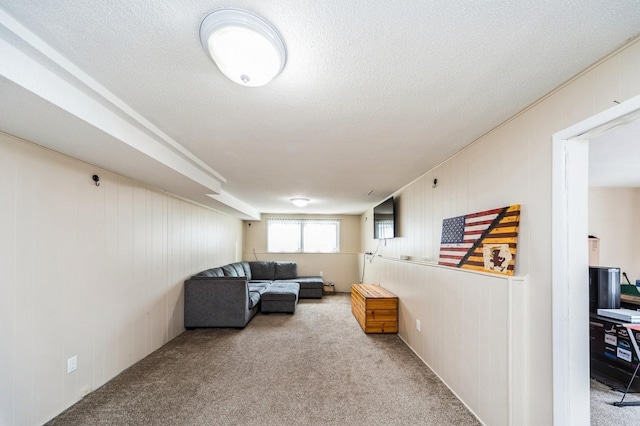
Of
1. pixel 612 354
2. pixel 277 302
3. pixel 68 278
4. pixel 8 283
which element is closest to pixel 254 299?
pixel 277 302

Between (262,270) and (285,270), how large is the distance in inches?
23.9

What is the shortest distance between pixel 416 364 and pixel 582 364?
72.9 inches

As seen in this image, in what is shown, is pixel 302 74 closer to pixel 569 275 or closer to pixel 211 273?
pixel 569 275

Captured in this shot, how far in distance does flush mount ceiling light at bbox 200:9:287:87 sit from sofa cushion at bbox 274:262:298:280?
6.41m

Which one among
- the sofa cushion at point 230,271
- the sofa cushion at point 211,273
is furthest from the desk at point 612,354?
the sofa cushion at point 230,271

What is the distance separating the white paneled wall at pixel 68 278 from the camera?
1877mm

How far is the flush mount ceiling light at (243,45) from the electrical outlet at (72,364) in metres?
2.65

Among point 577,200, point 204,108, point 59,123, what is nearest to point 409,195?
point 577,200

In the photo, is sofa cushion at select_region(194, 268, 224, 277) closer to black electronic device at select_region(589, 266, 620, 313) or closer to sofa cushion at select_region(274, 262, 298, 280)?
sofa cushion at select_region(274, 262, 298, 280)

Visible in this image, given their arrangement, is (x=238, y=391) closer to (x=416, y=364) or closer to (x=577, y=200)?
(x=416, y=364)

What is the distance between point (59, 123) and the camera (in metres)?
1.68

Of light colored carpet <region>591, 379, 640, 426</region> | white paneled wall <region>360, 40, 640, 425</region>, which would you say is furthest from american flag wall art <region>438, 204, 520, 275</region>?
light colored carpet <region>591, 379, 640, 426</region>

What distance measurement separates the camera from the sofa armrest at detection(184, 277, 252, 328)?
171 inches

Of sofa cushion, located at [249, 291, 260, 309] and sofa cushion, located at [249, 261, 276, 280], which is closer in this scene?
sofa cushion, located at [249, 291, 260, 309]
